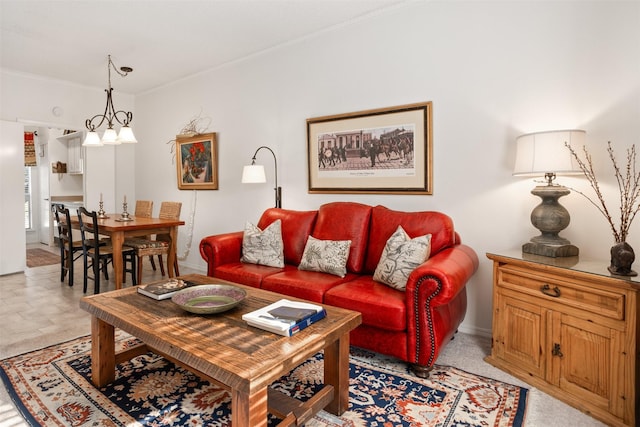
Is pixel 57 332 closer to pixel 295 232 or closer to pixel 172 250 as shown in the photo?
pixel 172 250

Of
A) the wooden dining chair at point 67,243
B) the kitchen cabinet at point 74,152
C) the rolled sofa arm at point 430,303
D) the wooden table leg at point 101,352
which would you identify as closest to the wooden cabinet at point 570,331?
the rolled sofa arm at point 430,303

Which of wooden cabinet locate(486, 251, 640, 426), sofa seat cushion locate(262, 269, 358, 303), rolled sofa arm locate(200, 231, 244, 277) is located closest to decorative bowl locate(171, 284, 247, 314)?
sofa seat cushion locate(262, 269, 358, 303)

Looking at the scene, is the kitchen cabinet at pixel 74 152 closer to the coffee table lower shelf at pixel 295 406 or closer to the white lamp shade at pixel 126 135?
the white lamp shade at pixel 126 135

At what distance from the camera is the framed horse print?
308cm

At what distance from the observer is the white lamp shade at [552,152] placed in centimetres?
216

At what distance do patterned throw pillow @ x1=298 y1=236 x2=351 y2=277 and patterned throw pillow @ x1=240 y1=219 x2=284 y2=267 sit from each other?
0.88 ft

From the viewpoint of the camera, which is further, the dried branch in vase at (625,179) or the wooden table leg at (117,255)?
the wooden table leg at (117,255)

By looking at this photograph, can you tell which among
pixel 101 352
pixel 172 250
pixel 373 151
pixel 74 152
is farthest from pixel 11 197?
pixel 373 151

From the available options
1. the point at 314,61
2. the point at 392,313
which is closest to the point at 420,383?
the point at 392,313

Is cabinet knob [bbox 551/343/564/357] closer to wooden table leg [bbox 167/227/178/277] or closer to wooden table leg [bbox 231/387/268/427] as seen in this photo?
wooden table leg [bbox 231/387/268/427]

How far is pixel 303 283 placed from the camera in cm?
264

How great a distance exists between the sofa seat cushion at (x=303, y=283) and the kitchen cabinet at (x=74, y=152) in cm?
555

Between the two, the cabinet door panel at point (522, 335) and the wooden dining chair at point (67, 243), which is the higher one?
the wooden dining chair at point (67, 243)

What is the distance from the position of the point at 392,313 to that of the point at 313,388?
62 centimetres
